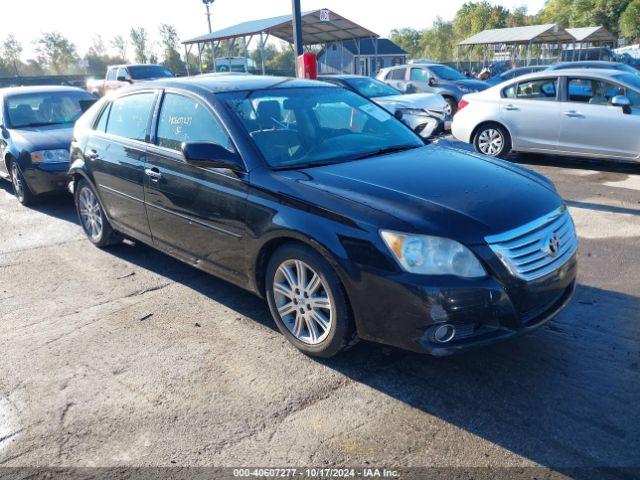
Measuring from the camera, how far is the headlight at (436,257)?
292 cm

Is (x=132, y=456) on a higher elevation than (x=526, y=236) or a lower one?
lower

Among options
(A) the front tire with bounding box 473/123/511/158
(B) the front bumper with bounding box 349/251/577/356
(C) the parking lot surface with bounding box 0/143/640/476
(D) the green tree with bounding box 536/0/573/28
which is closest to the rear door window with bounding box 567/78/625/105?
(A) the front tire with bounding box 473/123/511/158

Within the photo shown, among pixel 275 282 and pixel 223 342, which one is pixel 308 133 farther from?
pixel 223 342

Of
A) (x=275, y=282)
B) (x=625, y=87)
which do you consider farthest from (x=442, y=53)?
(x=275, y=282)

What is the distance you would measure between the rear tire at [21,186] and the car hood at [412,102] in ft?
21.3

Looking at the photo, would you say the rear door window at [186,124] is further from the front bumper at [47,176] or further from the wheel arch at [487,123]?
the wheel arch at [487,123]

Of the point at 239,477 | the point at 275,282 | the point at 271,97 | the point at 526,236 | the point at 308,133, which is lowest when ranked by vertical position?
the point at 239,477

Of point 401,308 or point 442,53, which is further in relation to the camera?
point 442,53

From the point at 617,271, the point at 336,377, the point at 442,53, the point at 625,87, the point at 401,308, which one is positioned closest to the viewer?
the point at 401,308

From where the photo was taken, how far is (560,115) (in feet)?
28.4

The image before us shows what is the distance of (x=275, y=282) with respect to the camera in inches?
143

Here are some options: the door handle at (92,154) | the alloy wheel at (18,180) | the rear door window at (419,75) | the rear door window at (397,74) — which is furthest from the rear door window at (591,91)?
the rear door window at (397,74)

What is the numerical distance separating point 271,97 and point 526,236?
222 cm

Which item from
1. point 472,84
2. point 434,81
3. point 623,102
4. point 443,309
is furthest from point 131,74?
point 443,309
